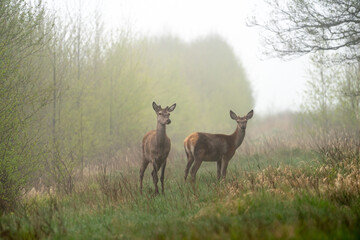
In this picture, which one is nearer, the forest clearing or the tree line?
the forest clearing

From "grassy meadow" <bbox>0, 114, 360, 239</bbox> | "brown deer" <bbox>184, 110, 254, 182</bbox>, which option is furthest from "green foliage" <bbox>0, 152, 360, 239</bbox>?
"brown deer" <bbox>184, 110, 254, 182</bbox>

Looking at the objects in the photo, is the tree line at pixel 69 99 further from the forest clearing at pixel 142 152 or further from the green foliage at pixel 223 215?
the green foliage at pixel 223 215

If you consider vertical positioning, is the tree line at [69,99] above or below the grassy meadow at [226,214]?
above

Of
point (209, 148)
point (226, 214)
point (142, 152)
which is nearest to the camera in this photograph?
point (226, 214)

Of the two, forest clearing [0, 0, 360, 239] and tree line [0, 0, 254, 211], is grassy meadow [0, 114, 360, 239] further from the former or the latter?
tree line [0, 0, 254, 211]

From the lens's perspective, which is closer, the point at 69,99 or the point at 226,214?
the point at 226,214

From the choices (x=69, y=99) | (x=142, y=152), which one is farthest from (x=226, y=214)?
(x=69, y=99)

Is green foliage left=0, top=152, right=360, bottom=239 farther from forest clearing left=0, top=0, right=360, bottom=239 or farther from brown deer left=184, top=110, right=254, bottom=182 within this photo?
brown deer left=184, top=110, right=254, bottom=182

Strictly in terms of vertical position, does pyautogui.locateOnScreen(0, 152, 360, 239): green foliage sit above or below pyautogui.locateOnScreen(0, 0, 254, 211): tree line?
below

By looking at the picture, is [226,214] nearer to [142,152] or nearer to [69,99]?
[142,152]

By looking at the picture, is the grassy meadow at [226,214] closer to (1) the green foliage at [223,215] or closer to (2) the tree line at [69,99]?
(1) the green foliage at [223,215]

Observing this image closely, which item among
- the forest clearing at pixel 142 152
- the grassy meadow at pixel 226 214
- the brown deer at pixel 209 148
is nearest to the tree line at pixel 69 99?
the forest clearing at pixel 142 152

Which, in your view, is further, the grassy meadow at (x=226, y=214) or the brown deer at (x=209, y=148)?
the brown deer at (x=209, y=148)

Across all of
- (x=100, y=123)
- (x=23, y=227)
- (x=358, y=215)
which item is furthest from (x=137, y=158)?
(x=358, y=215)
